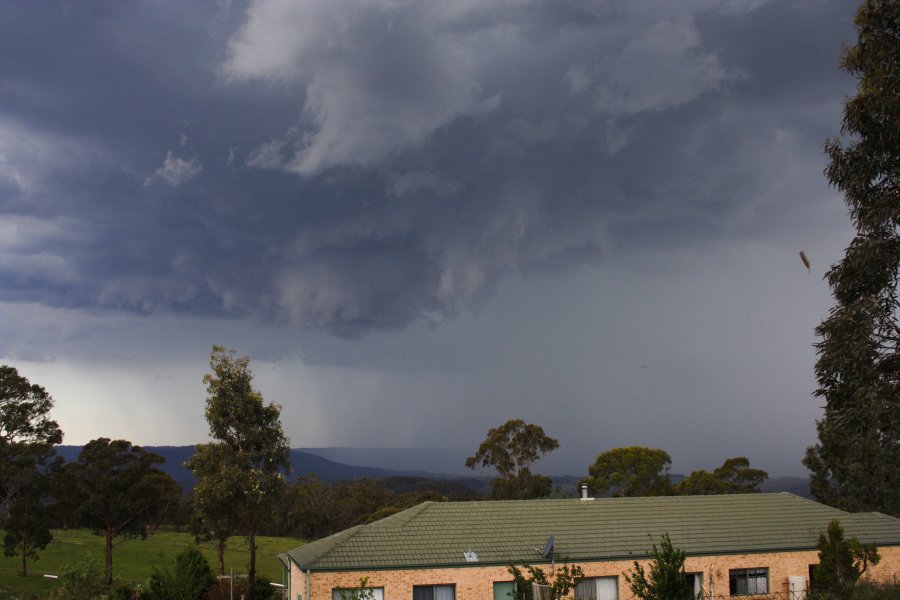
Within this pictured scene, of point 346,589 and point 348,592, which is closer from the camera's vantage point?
point 346,589

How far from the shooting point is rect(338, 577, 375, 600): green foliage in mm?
26453

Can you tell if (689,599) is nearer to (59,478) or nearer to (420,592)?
(420,592)

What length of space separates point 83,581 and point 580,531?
19450 mm

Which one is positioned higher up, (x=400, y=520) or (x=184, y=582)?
(x=400, y=520)

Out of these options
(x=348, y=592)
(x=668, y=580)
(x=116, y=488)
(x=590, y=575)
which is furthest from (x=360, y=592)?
(x=116, y=488)

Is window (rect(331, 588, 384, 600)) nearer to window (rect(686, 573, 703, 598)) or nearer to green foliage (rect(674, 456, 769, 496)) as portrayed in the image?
window (rect(686, 573, 703, 598))

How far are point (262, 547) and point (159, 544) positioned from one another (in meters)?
9.29

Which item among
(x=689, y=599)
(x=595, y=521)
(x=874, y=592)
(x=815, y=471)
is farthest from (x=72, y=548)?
(x=815, y=471)

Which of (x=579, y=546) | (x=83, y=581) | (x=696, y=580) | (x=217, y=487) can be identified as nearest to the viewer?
(x=83, y=581)

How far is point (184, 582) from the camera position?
30344 millimetres

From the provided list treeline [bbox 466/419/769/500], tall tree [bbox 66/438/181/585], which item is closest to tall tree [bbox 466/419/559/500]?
treeline [bbox 466/419/769/500]

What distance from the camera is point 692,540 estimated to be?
3206 centimetres

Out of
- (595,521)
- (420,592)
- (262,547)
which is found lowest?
(262,547)

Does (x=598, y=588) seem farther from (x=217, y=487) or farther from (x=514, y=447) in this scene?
(x=514, y=447)
